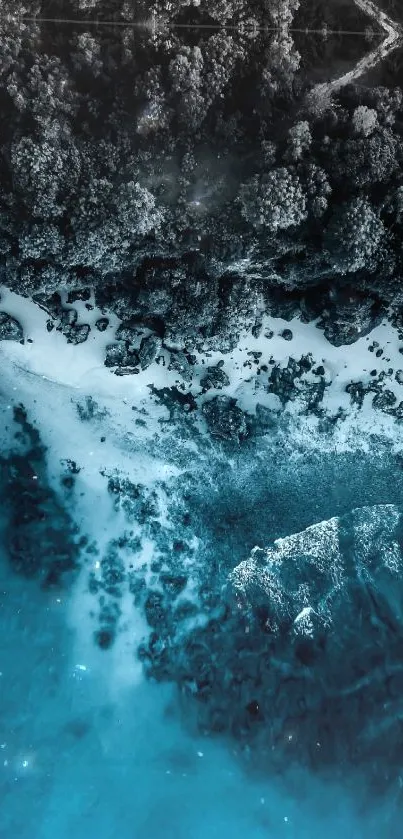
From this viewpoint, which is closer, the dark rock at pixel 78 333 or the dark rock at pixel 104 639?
the dark rock at pixel 78 333

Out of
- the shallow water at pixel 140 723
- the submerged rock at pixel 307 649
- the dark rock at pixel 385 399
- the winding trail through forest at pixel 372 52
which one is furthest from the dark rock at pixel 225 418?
the winding trail through forest at pixel 372 52

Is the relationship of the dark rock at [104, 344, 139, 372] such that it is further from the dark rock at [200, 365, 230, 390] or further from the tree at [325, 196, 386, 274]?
the tree at [325, 196, 386, 274]

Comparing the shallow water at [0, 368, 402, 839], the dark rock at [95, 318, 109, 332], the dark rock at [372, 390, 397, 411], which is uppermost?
the dark rock at [372, 390, 397, 411]

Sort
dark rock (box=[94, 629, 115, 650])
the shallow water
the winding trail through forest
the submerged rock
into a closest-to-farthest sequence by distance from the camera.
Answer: the winding trail through forest, the shallow water, the submerged rock, dark rock (box=[94, 629, 115, 650])

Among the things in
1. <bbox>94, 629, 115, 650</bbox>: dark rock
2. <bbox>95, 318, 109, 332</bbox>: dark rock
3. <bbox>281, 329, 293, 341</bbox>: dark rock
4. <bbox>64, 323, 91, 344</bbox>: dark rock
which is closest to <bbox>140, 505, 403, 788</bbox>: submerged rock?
<bbox>94, 629, 115, 650</bbox>: dark rock

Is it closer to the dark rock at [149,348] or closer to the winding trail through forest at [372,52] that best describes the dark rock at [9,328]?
the dark rock at [149,348]

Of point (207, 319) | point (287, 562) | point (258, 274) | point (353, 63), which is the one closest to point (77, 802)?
point (287, 562)

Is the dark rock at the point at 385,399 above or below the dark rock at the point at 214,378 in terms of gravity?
above

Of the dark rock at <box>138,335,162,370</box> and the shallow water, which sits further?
the shallow water
